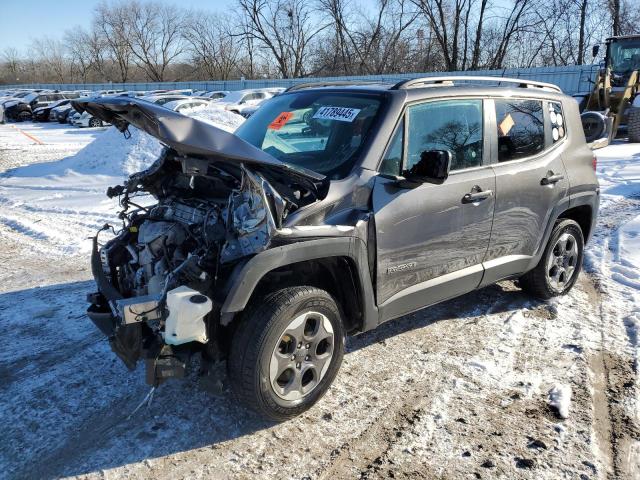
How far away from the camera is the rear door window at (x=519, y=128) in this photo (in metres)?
4.14

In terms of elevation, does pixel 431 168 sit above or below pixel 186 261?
above

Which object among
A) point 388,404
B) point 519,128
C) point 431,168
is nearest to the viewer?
point 431,168

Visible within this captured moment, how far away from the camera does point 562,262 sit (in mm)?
→ 4980

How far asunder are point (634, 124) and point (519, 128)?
13.5m

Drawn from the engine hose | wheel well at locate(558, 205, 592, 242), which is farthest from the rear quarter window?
the engine hose

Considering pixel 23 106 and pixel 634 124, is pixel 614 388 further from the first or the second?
pixel 23 106

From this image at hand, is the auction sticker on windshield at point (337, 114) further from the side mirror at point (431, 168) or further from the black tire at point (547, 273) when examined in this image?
the black tire at point (547, 273)

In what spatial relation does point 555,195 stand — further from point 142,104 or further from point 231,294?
point 142,104

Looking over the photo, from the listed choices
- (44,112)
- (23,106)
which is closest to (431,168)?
(44,112)

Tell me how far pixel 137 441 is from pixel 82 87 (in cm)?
6346

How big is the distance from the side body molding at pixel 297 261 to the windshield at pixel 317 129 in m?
0.48

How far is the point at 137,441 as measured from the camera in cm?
296

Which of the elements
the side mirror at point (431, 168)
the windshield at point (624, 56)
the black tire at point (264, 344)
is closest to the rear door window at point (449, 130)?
the side mirror at point (431, 168)

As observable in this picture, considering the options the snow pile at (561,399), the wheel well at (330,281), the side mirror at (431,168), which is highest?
the side mirror at (431,168)
